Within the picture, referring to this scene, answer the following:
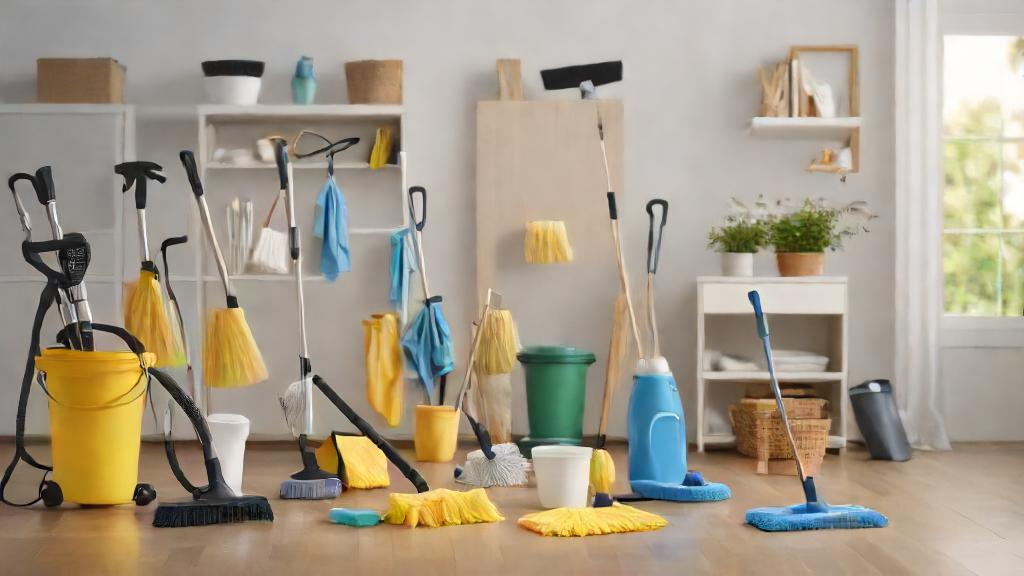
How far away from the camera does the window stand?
5.97 m

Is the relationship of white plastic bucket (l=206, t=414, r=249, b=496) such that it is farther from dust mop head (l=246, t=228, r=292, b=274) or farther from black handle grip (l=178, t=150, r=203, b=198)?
dust mop head (l=246, t=228, r=292, b=274)

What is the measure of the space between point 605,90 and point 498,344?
1.52m

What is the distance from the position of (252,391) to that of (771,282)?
2.66 meters

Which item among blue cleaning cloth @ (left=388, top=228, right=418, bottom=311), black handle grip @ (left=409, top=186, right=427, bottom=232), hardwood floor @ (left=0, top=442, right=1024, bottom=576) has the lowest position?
hardwood floor @ (left=0, top=442, right=1024, bottom=576)

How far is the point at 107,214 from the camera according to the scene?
225 inches

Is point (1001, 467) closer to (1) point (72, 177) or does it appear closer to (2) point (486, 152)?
(2) point (486, 152)

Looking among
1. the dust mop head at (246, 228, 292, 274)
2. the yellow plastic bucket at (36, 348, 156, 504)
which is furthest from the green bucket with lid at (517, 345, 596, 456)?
the yellow plastic bucket at (36, 348, 156, 504)

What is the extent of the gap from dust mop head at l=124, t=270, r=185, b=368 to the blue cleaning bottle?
70.6 inches

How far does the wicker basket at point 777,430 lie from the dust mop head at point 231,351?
7.20ft

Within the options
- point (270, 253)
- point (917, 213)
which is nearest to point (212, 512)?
point (270, 253)

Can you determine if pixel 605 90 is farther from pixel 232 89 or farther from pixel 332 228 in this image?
pixel 232 89

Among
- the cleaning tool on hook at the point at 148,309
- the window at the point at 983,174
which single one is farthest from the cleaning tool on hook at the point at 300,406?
the window at the point at 983,174

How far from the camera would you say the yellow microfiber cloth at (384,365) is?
5.52 meters

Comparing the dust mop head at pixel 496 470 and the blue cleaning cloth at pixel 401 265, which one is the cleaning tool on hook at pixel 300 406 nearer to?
the dust mop head at pixel 496 470
